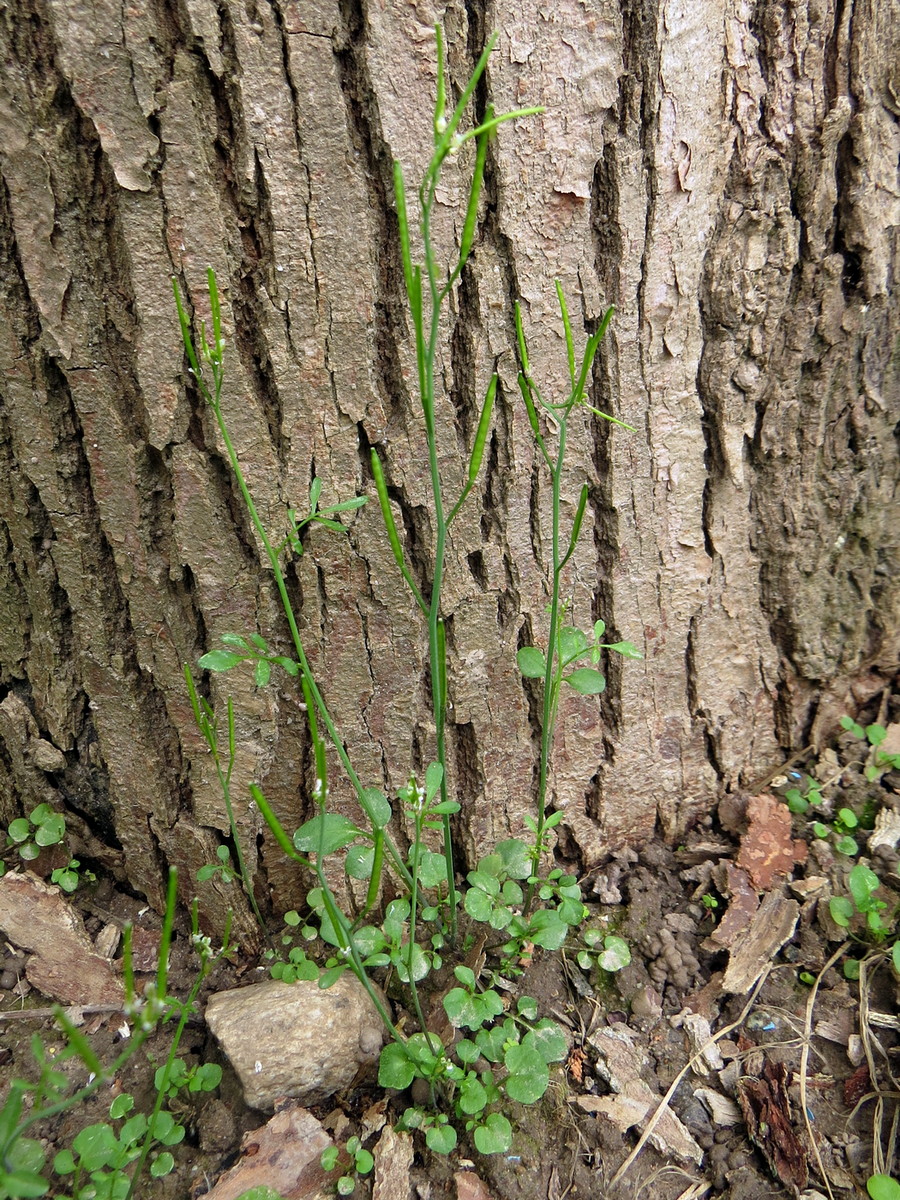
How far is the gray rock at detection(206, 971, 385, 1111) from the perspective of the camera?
127 centimetres

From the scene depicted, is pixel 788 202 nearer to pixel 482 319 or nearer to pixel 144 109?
pixel 482 319

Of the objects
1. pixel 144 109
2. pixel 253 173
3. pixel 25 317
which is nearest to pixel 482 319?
pixel 253 173

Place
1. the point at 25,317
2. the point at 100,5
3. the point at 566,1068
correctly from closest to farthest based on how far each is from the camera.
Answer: the point at 100,5, the point at 25,317, the point at 566,1068

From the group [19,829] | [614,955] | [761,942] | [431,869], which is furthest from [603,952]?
[19,829]

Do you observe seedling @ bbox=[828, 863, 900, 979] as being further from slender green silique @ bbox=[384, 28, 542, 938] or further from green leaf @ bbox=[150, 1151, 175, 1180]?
green leaf @ bbox=[150, 1151, 175, 1180]

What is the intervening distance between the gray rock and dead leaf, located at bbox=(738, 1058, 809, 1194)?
2.00 ft

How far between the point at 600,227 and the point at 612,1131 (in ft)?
4.67

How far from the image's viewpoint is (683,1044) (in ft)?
4.48

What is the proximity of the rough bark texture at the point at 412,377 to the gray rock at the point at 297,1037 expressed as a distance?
11.2 inches

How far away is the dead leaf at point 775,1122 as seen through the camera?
1.20m

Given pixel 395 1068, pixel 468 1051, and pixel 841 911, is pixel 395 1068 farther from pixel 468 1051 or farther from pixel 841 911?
pixel 841 911

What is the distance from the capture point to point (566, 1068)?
4.37 feet

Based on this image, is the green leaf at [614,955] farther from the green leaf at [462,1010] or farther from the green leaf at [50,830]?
the green leaf at [50,830]

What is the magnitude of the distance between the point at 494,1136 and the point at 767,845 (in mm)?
762
